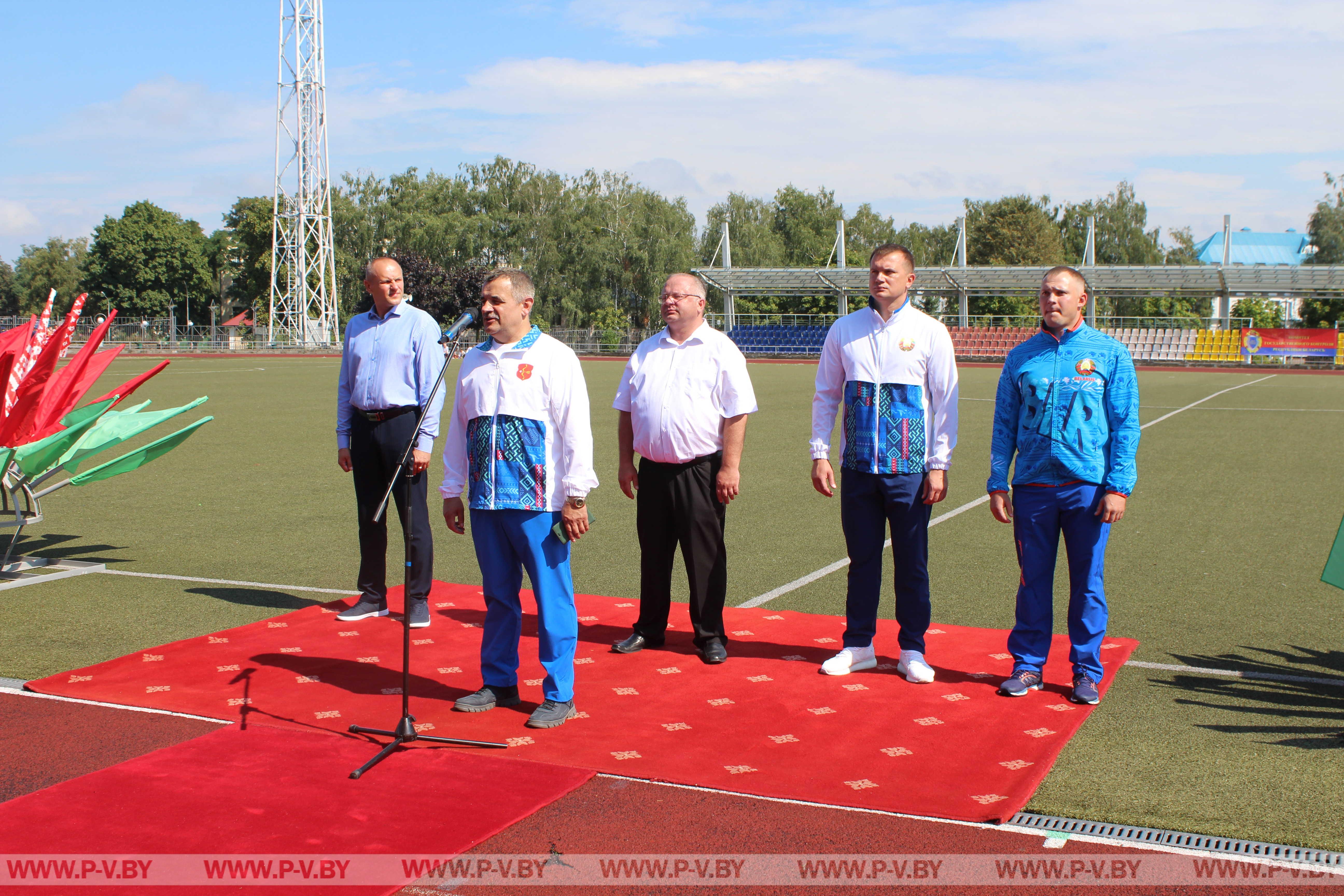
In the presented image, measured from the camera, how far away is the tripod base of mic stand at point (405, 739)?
404cm

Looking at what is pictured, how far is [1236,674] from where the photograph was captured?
16.6ft

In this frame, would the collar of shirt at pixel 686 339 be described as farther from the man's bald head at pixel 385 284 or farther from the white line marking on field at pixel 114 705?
the white line marking on field at pixel 114 705

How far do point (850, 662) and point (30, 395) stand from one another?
517 cm

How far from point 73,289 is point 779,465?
114m

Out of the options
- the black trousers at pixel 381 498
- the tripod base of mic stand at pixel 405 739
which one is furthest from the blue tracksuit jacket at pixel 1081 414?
the black trousers at pixel 381 498

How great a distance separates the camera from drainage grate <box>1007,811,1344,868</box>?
317cm

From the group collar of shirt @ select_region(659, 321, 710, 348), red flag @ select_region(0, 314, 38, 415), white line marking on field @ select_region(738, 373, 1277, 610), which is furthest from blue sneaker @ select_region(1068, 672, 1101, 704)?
red flag @ select_region(0, 314, 38, 415)

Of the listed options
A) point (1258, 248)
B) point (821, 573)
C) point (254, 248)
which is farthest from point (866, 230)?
point (821, 573)

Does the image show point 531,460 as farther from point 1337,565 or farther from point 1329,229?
point 1329,229

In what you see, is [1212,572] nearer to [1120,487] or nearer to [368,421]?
[1120,487]

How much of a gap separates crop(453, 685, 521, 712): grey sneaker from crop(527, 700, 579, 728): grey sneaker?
0.22m

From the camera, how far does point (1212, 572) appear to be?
7.30 m

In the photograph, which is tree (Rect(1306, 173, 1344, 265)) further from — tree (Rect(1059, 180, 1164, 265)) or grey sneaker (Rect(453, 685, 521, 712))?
grey sneaker (Rect(453, 685, 521, 712))

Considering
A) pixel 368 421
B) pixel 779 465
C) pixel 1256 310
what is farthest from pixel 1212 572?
pixel 1256 310
